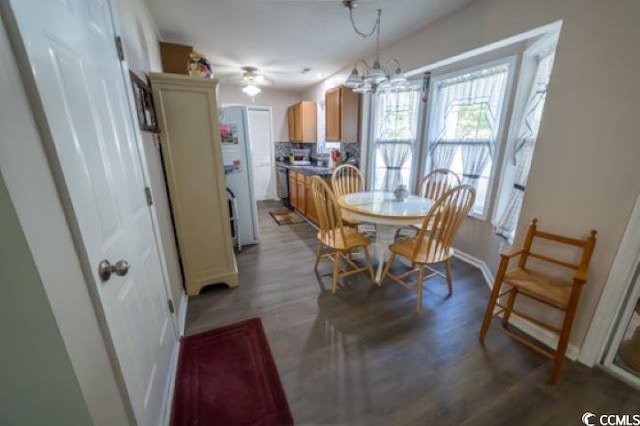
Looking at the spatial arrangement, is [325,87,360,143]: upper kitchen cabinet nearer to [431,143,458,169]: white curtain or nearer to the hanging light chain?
the hanging light chain

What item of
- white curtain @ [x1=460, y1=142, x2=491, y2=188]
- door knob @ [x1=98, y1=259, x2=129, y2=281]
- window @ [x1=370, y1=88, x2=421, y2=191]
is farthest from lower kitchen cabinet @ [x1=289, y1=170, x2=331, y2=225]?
door knob @ [x1=98, y1=259, x2=129, y2=281]

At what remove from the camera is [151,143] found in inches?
68.1

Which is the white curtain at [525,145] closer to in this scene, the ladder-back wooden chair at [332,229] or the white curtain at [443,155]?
the white curtain at [443,155]

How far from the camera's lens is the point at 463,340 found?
70.4 inches

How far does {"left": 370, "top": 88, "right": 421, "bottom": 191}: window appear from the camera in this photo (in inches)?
130

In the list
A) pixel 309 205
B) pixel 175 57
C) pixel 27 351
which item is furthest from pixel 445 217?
pixel 175 57

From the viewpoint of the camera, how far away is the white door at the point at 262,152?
545 centimetres

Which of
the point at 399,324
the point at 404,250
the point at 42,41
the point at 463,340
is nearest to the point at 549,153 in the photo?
the point at 404,250

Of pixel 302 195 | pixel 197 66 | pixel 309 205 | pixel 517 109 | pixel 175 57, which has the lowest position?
pixel 309 205

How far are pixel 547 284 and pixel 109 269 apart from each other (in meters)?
2.25

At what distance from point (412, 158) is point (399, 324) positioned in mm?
2168

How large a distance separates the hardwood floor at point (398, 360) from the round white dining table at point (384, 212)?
1.60 feet

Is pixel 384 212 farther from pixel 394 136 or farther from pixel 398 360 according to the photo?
pixel 394 136

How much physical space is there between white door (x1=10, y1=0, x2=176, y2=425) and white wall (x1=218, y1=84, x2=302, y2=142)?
4517 millimetres
